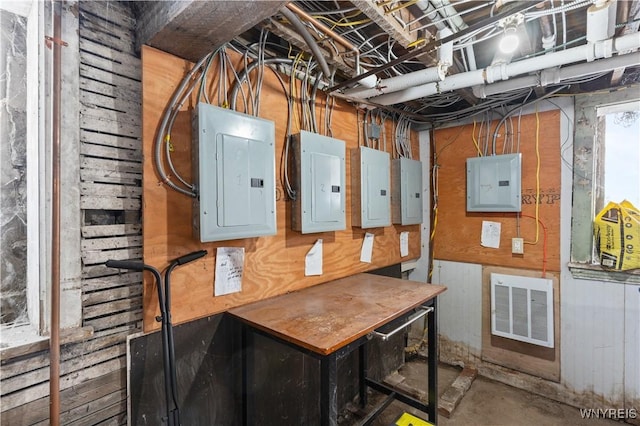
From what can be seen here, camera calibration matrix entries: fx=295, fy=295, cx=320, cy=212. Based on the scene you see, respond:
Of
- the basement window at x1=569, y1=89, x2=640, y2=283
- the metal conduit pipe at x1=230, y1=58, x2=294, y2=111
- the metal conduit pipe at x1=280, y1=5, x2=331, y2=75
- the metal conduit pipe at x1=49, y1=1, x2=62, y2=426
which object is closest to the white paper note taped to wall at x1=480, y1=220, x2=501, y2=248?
the basement window at x1=569, y1=89, x2=640, y2=283

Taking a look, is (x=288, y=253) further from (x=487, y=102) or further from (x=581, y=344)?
(x=581, y=344)

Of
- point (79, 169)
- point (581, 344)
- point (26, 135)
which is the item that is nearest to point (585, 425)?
point (581, 344)

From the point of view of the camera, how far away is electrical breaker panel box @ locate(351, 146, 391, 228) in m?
1.95

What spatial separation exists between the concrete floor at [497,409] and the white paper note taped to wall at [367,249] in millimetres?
976

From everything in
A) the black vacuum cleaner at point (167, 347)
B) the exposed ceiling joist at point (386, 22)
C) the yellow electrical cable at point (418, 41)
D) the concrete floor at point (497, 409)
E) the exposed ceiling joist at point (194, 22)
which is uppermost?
the yellow electrical cable at point (418, 41)

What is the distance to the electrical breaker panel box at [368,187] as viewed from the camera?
1.95 meters

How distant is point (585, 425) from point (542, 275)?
929 millimetres

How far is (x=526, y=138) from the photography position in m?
2.24

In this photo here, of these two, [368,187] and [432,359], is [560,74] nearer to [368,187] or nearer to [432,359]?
[368,187]

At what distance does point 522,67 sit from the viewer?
61.8 inches

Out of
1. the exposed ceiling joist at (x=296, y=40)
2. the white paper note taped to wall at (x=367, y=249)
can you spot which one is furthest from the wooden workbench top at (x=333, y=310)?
the exposed ceiling joist at (x=296, y=40)

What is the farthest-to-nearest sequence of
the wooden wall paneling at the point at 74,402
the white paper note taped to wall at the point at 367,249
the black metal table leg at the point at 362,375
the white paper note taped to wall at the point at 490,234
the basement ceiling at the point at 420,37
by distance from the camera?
the white paper note taped to wall at the point at 490,234 → the white paper note taped to wall at the point at 367,249 → the black metal table leg at the point at 362,375 → the basement ceiling at the point at 420,37 → the wooden wall paneling at the point at 74,402

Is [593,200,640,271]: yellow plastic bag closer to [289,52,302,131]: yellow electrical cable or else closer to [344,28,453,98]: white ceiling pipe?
[344,28,453,98]: white ceiling pipe

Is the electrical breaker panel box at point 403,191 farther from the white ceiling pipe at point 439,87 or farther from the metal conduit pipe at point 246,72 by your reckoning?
the metal conduit pipe at point 246,72
